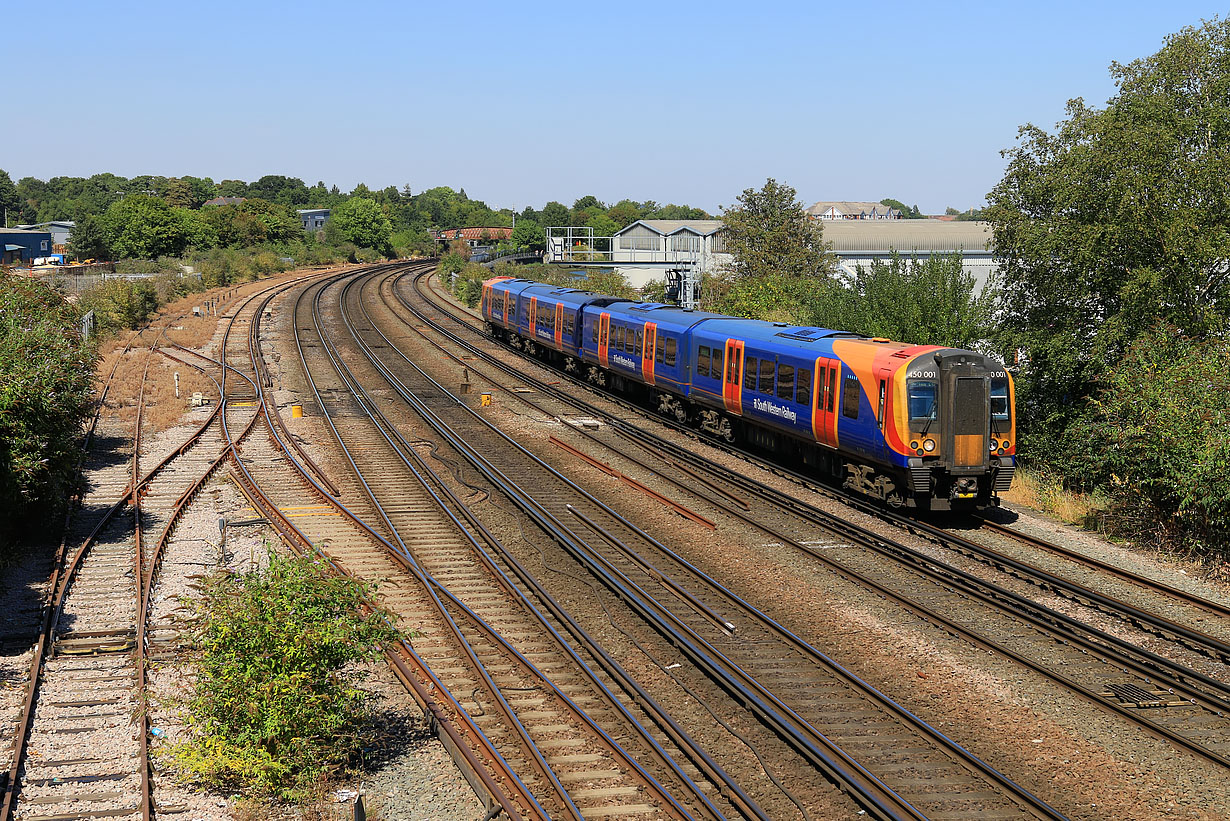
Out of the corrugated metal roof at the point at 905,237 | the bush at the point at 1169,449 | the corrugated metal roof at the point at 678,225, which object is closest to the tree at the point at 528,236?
the corrugated metal roof at the point at 678,225

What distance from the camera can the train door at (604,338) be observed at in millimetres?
32156

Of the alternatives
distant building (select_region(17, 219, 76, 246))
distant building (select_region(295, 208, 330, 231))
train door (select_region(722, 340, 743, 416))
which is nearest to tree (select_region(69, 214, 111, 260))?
distant building (select_region(17, 219, 76, 246))

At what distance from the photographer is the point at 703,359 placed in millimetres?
25562

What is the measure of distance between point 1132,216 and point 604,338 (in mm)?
15265

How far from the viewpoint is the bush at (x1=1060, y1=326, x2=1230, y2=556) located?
53.7 ft

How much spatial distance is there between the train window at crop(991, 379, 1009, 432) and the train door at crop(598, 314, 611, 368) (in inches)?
613

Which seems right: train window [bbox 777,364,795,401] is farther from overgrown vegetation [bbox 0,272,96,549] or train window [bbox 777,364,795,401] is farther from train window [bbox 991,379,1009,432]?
overgrown vegetation [bbox 0,272,96,549]

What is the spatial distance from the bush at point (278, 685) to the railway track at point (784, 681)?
14.0ft

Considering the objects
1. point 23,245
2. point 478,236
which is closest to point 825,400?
point 23,245

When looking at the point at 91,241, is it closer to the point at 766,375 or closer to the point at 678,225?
the point at 678,225

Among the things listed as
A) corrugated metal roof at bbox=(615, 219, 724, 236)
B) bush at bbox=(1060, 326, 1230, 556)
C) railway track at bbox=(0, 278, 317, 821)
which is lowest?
railway track at bbox=(0, 278, 317, 821)

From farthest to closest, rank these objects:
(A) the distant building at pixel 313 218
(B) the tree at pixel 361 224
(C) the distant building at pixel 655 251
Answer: (A) the distant building at pixel 313 218 → (B) the tree at pixel 361 224 → (C) the distant building at pixel 655 251

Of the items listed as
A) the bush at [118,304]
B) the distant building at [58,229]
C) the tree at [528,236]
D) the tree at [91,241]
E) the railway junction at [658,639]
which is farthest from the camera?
the distant building at [58,229]

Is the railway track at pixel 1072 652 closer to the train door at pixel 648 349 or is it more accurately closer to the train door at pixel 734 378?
the train door at pixel 734 378
